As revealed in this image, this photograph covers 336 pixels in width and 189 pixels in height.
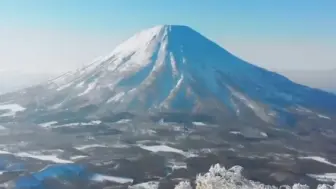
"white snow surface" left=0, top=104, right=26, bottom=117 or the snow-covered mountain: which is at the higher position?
the snow-covered mountain

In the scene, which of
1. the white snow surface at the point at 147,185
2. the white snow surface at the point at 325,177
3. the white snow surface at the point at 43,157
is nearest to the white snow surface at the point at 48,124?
the white snow surface at the point at 43,157

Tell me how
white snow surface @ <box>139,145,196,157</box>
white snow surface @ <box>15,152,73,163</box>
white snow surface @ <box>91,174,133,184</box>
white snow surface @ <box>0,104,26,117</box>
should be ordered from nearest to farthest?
white snow surface @ <box>91,174,133,184</box> → white snow surface @ <box>15,152,73,163</box> → white snow surface @ <box>139,145,196,157</box> → white snow surface @ <box>0,104,26,117</box>

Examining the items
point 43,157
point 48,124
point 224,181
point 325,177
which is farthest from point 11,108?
point 224,181

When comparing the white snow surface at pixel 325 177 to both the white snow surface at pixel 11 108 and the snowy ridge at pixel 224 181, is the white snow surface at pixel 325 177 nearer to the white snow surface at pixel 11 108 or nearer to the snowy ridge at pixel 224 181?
the snowy ridge at pixel 224 181

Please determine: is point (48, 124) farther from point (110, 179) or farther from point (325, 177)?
point (325, 177)

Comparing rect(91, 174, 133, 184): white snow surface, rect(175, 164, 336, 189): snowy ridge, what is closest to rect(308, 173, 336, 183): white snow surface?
rect(91, 174, 133, 184): white snow surface

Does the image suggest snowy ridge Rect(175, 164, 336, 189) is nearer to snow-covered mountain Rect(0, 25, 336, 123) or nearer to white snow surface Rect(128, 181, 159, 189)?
white snow surface Rect(128, 181, 159, 189)

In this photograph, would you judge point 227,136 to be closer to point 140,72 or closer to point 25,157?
point 25,157

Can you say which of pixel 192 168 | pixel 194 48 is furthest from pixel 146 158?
pixel 194 48
